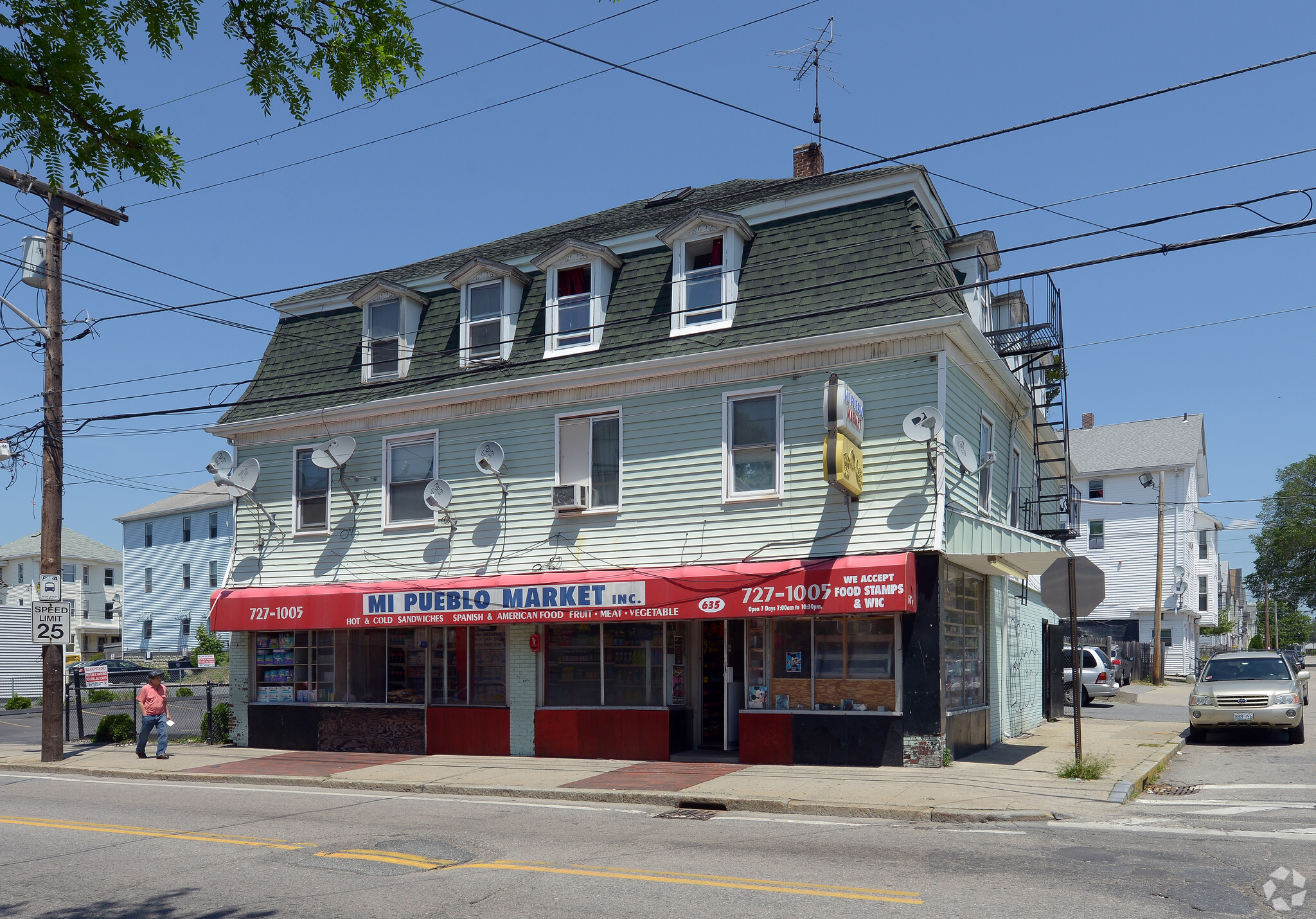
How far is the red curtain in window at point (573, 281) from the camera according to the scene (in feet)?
61.9

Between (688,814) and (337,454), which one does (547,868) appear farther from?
(337,454)

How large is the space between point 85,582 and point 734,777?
67.0 m

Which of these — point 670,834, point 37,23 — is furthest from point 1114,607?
point 37,23

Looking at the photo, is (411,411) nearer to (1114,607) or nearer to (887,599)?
(887,599)

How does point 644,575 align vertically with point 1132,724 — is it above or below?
above

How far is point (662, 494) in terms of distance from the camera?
17203 mm

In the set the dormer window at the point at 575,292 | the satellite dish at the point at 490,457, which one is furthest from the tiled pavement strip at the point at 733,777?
the dormer window at the point at 575,292

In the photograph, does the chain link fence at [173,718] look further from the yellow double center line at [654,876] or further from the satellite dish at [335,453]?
the yellow double center line at [654,876]

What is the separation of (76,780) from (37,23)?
14.7 meters

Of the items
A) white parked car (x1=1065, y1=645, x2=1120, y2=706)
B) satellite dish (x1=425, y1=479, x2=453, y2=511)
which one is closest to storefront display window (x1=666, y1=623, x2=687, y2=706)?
satellite dish (x1=425, y1=479, x2=453, y2=511)

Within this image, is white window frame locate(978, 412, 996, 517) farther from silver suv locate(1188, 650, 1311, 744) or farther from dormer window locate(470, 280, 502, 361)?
dormer window locate(470, 280, 502, 361)

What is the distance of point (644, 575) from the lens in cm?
1645

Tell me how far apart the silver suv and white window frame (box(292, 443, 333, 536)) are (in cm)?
1648

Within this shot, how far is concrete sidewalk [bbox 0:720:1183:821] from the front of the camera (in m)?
12.1
